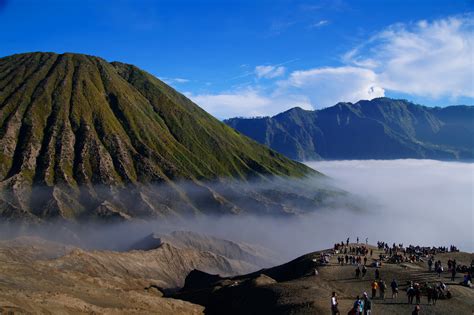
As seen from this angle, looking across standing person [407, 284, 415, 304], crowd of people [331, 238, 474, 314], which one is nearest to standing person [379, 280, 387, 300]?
crowd of people [331, 238, 474, 314]

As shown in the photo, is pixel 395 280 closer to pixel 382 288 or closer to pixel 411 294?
pixel 382 288

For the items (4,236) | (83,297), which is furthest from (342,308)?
(4,236)

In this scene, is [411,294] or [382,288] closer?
[411,294]

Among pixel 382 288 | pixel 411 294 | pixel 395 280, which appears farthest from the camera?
pixel 395 280

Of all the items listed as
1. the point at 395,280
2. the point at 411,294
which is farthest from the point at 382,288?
the point at 395,280

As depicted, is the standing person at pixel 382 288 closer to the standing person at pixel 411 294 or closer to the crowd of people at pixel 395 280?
the crowd of people at pixel 395 280

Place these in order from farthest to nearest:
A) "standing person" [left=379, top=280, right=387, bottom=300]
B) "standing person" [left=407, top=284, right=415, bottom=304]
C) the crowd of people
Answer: "standing person" [left=379, top=280, right=387, bottom=300] < "standing person" [left=407, top=284, right=415, bottom=304] < the crowd of people

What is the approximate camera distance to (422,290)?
65.8 meters

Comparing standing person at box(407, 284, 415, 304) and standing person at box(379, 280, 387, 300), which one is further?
standing person at box(379, 280, 387, 300)

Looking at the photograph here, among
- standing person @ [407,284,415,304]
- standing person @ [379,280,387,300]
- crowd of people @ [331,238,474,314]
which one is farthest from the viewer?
standing person @ [379,280,387,300]

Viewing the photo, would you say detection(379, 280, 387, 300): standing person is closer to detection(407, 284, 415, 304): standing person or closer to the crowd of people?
the crowd of people

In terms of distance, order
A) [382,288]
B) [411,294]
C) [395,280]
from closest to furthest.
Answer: [411,294] < [382,288] < [395,280]

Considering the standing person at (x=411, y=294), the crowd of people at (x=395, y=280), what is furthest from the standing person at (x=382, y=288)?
the standing person at (x=411, y=294)

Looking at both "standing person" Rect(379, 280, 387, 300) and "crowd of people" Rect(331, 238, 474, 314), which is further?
"standing person" Rect(379, 280, 387, 300)
